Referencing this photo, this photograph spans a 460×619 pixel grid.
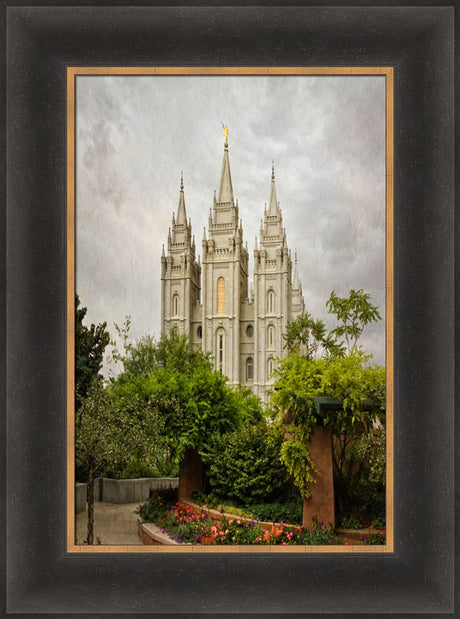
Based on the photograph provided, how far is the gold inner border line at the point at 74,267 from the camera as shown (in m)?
2.73

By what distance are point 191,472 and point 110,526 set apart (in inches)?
41.0

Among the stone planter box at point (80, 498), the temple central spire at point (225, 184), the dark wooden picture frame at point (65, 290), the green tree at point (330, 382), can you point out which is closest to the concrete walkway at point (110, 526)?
the stone planter box at point (80, 498)

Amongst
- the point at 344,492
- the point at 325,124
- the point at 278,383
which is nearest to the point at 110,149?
the point at 325,124

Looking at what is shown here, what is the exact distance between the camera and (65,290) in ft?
9.37

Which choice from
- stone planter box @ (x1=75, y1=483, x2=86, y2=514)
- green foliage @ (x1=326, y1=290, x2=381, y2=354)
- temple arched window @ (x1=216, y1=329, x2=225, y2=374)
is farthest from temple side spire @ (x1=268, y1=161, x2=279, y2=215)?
stone planter box @ (x1=75, y1=483, x2=86, y2=514)

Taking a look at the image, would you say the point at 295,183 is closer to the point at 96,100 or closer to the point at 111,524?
the point at 96,100

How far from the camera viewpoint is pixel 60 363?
9.22 ft

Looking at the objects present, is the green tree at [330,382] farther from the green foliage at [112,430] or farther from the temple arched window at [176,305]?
the green foliage at [112,430]

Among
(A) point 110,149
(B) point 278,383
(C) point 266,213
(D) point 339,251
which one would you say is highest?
(A) point 110,149

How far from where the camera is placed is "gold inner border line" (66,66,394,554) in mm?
2730

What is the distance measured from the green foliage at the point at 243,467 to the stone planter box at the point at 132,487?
0.48 m
